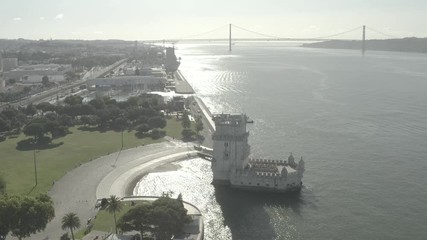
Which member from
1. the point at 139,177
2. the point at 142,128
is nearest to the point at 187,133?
the point at 142,128

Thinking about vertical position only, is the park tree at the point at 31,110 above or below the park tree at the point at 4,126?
above

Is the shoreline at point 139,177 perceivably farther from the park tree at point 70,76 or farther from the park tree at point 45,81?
the park tree at point 70,76

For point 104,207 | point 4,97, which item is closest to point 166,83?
point 4,97

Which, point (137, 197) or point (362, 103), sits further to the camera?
point (362, 103)

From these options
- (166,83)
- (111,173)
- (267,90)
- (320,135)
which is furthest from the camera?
(166,83)

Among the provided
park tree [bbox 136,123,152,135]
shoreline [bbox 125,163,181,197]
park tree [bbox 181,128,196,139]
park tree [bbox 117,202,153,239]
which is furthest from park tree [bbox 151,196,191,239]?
park tree [bbox 136,123,152,135]

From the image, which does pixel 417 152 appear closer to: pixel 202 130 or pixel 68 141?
pixel 202 130

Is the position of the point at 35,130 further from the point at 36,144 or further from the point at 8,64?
the point at 8,64

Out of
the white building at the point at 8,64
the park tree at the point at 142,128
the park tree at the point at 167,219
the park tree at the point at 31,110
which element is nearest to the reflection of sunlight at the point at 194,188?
the park tree at the point at 167,219
